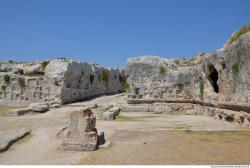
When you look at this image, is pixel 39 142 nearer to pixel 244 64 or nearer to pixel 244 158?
pixel 244 158

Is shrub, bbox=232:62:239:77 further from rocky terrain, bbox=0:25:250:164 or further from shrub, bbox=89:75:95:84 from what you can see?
shrub, bbox=89:75:95:84

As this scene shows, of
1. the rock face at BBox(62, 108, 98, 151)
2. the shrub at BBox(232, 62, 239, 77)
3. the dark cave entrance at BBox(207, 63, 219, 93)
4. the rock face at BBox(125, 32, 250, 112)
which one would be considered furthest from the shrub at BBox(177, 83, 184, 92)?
the rock face at BBox(62, 108, 98, 151)

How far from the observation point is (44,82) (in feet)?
70.8

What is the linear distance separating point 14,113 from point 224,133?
9418mm

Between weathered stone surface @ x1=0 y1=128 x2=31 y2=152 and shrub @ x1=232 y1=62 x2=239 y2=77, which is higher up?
shrub @ x1=232 y1=62 x2=239 y2=77

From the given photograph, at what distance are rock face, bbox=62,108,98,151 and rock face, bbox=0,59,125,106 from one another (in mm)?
12628

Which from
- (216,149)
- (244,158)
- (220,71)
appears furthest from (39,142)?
(220,71)

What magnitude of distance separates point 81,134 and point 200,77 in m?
10.7

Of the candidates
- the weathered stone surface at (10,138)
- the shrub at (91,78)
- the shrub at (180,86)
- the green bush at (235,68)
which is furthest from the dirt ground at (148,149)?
the shrub at (91,78)

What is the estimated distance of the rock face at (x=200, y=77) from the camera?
11.4 m

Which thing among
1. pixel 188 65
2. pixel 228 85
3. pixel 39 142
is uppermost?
pixel 188 65

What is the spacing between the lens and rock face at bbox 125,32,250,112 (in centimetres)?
1141

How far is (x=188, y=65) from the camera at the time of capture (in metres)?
19.4

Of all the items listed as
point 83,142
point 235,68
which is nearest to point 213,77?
point 235,68
